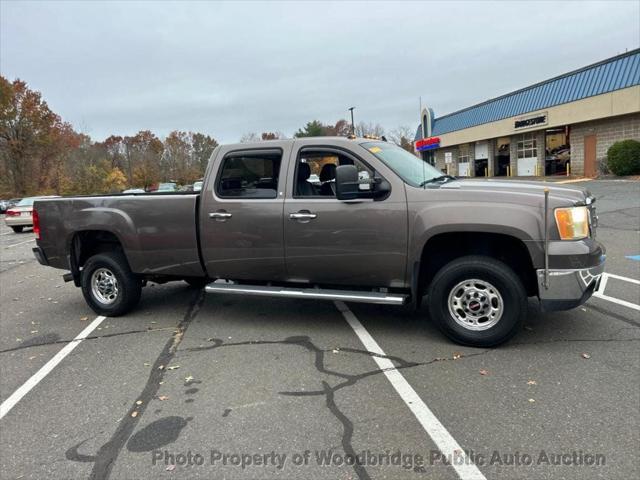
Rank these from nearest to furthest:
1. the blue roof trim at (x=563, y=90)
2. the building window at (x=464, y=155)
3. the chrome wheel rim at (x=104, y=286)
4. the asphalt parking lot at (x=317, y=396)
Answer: the asphalt parking lot at (x=317, y=396), the chrome wheel rim at (x=104, y=286), the blue roof trim at (x=563, y=90), the building window at (x=464, y=155)

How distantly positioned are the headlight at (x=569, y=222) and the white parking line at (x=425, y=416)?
1.87m

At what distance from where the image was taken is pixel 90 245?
644 cm

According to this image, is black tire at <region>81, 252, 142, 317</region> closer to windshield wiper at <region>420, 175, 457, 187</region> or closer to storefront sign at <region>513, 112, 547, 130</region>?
windshield wiper at <region>420, 175, 457, 187</region>

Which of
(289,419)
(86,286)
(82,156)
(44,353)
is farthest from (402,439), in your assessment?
(82,156)

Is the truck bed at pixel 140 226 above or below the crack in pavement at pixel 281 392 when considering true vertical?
above

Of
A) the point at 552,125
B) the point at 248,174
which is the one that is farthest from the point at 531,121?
the point at 248,174

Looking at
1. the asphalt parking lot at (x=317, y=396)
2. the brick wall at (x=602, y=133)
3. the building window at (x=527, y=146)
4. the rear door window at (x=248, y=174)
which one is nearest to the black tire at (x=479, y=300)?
the asphalt parking lot at (x=317, y=396)

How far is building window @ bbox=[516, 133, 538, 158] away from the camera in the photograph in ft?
107

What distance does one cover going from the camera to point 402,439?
3.15 metres

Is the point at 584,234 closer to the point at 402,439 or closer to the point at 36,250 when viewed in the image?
the point at 402,439

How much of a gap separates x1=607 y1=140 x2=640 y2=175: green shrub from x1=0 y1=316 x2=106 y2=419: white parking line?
2525cm

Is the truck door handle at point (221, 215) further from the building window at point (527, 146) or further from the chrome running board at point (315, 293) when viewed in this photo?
the building window at point (527, 146)

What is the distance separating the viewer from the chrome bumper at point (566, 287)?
165 inches

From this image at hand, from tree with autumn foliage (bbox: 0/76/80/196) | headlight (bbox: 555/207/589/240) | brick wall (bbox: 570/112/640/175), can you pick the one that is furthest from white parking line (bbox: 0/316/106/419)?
tree with autumn foliage (bbox: 0/76/80/196)
